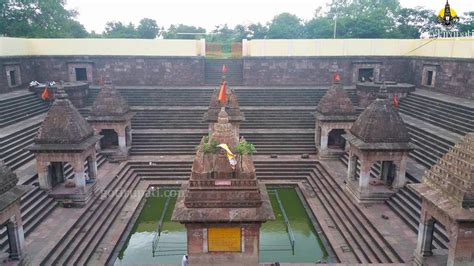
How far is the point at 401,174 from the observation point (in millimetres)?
12352

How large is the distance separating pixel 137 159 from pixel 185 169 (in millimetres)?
2309

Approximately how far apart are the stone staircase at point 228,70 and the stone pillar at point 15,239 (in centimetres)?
1785

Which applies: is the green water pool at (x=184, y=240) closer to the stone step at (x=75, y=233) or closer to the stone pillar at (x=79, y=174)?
the stone step at (x=75, y=233)

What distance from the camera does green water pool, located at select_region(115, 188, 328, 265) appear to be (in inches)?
413

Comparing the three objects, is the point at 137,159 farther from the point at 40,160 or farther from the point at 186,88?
the point at 186,88

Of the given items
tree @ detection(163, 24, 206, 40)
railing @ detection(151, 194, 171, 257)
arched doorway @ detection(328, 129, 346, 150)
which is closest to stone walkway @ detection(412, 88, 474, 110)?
→ arched doorway @ detection(328, 129, 346, 150)

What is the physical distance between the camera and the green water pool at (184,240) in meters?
10.5

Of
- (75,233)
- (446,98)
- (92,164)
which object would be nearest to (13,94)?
(92,164)

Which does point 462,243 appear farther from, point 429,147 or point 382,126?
point 429,147

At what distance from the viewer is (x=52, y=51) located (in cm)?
2511

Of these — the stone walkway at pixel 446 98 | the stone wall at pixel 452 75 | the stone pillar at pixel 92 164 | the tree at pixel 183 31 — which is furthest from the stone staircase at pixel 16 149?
the tree at pixel 183 31

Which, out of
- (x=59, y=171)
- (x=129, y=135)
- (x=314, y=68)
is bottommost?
(x=59, y=171)

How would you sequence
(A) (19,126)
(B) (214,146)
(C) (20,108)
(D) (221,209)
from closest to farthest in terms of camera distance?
(D) (221,209) < (B) (214,146) < (A) (19,126) < (C) (20,108)

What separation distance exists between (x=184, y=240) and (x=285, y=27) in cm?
3296
